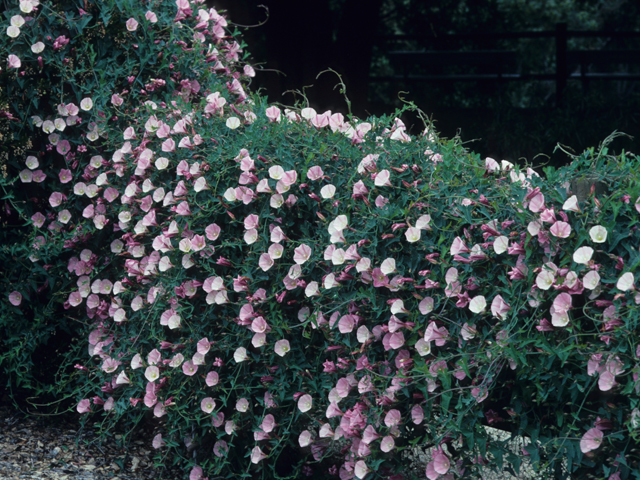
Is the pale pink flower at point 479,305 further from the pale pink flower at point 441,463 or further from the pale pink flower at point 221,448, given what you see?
the pale pink flower at point 221,448

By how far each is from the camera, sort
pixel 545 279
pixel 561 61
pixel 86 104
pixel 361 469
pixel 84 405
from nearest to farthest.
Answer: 1. pixel 545 279
2. pixel 361 469
3. pixel 84 405
4. pixel 86 104
5. pixel 561 61

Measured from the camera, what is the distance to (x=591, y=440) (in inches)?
77.3

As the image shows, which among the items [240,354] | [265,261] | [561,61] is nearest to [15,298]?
[240,354]

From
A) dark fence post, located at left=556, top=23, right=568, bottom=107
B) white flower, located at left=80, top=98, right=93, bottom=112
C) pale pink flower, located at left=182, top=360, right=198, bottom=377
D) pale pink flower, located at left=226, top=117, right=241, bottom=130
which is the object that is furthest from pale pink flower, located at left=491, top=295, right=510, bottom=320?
dark fence post, located at left=556, top=23, right=568, bottom=107

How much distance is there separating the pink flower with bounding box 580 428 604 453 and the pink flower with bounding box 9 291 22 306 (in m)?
2.44

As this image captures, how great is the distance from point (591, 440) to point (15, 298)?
2.48 metres

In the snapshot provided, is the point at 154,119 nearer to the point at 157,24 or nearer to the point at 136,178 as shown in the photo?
the point at 136,178

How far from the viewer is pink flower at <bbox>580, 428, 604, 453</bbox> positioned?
6.41ft

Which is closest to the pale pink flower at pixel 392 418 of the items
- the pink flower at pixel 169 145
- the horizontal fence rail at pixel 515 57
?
the pink flower at pixel 169 145

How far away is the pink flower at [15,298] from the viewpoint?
327 centimetres

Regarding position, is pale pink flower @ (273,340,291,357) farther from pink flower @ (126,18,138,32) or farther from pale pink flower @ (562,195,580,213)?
pink flower @ (126,18,138,32)

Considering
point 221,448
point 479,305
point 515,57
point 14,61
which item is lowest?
point 515,57

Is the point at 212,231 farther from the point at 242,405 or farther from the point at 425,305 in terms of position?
the point at 425,305

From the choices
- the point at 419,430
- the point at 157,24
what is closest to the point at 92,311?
the point at 157,24
